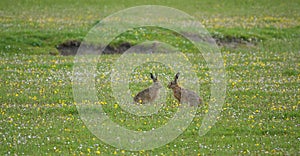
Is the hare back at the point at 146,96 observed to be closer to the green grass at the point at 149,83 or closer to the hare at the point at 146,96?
the hare at the point at 146,96

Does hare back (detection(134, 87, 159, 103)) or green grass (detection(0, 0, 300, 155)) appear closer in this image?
green grass (detection(0, 0, 300, 155))

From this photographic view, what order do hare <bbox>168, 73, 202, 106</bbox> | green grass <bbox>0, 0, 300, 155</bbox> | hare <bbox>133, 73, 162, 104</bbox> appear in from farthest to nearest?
hare <bbox>133, 73, 162, 104</bbox>, hare <bbox>168, 73, 202, 106</bbox>, green grass <bbox>0, 0, 300, 155</bbox>

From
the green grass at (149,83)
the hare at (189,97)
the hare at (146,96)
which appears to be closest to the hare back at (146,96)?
the hare at (146,96)

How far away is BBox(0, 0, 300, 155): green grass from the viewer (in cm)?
1143

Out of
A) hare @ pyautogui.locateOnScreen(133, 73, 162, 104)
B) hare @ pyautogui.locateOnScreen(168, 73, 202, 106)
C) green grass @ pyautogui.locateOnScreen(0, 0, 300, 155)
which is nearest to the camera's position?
green grass @ pyautogui.locateOnScreen(0, 0, 300, 155)

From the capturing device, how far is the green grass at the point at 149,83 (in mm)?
11430

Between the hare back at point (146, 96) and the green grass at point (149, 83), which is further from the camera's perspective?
the hare back at point (146, 96)

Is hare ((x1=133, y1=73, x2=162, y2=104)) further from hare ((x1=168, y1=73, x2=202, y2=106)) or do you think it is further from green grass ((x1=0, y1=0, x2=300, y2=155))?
hare ((x1=168, y1=73, x2=202, y2=106))

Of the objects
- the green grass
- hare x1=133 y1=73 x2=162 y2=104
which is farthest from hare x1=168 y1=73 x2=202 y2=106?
hare x1=133 y1=73 x2=162 y2=104

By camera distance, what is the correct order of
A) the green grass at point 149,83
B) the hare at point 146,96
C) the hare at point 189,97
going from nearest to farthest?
the green grass at point 149,83 → the hare at point 189,97 → the hare at point 146,96

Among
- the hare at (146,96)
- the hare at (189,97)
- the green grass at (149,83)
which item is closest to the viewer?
the green grass at (149,83)

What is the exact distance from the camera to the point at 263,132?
12242 mm

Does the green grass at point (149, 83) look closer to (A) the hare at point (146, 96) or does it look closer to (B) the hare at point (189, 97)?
(B) the hare at point (189, 97)

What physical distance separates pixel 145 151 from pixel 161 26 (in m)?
16.1
